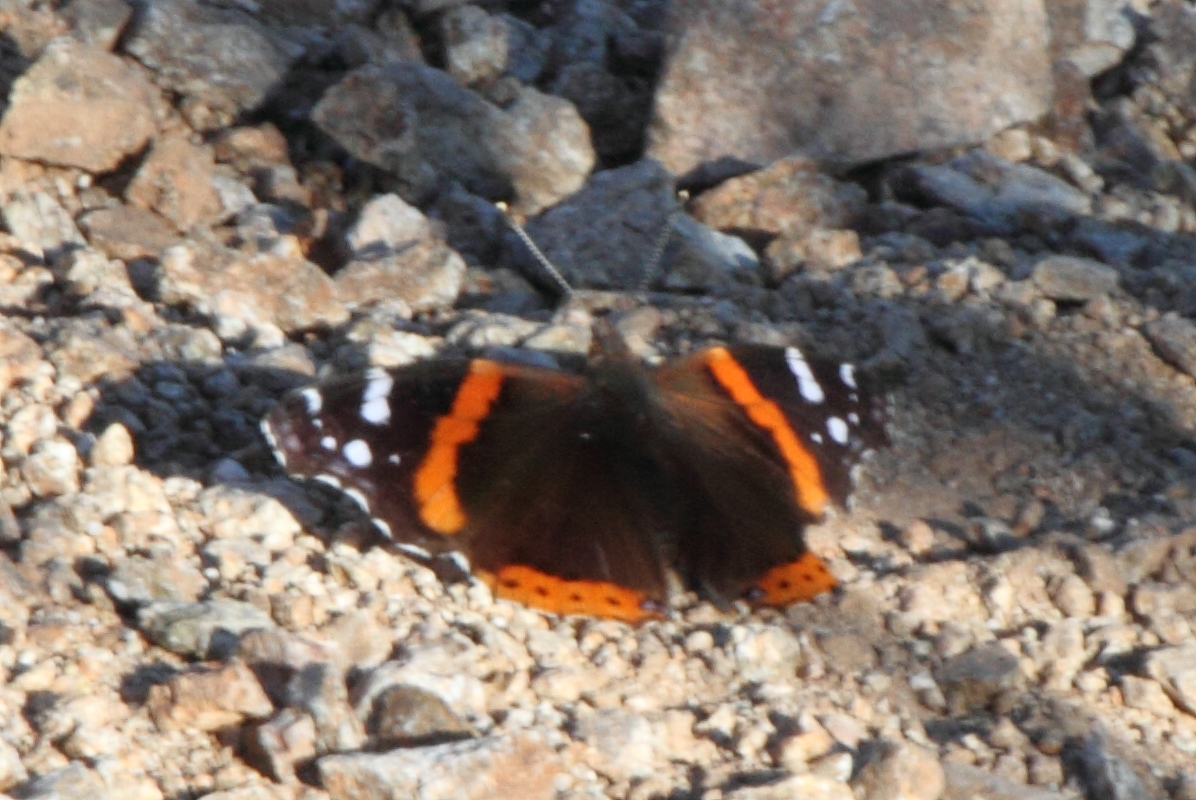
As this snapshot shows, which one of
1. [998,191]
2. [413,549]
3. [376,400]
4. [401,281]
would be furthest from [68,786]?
[998,191]

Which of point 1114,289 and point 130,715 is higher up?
point 1114,289

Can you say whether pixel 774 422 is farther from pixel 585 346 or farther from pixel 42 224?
pixel 42 224

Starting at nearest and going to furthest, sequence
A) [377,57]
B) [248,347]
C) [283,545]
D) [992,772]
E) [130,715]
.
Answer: [130,715], [992,772], [283,545], [248,347], [377,57]

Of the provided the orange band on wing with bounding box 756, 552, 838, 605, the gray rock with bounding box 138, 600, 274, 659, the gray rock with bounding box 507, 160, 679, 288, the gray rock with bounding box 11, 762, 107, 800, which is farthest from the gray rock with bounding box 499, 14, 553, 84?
the gray rock with bounding box 11, 762, 107, 800

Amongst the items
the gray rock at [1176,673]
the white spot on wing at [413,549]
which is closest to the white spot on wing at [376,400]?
the white spot on wing at [413,549]

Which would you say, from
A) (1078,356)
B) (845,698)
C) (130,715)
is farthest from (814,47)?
(130,715)

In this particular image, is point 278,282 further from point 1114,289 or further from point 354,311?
point 1114,289
